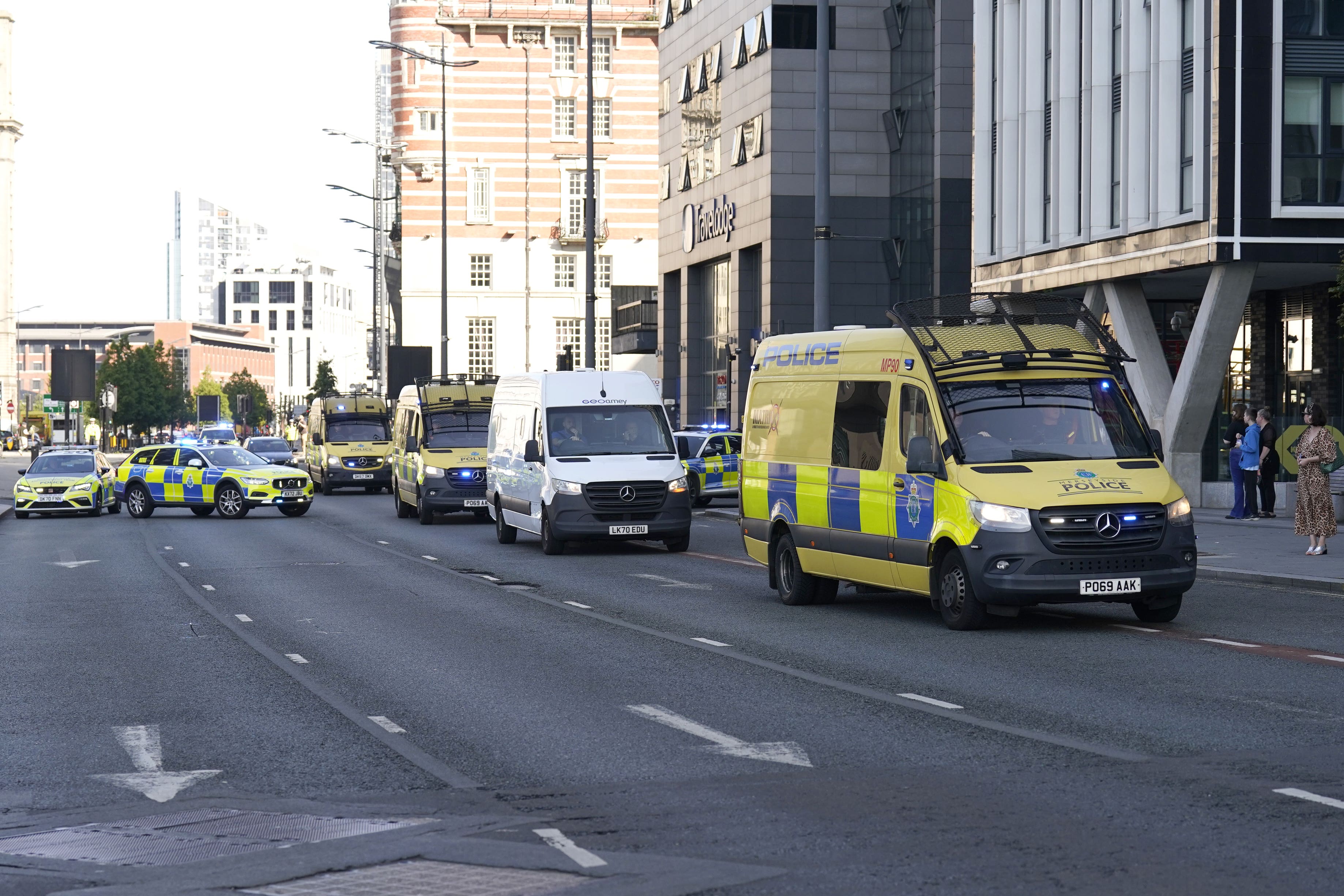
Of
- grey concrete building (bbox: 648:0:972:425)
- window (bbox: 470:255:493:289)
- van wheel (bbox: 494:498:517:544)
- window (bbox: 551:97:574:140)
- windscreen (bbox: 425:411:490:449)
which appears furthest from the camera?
window (bbox: 551:97:574:140)

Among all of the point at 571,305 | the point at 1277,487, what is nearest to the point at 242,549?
the point at 1277,487

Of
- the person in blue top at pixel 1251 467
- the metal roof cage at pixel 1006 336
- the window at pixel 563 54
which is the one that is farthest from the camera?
the window at pixel 563 54

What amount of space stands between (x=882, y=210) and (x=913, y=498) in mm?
42417

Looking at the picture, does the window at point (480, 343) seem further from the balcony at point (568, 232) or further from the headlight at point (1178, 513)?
the headlight at point (1178, 513)

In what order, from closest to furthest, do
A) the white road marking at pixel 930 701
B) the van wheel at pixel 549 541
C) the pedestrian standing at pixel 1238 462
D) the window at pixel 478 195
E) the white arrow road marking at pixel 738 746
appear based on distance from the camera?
the white arrow road marking at pixel 738 746 < the white road marking at pixel 930 701 < the van wheel at pixel 549 541 < the pedestrian standing at pixel 1238 462 < the window at pixel 478 195

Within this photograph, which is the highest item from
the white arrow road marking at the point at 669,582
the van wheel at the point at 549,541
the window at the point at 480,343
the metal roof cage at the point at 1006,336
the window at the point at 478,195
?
the window at the point at 478,195

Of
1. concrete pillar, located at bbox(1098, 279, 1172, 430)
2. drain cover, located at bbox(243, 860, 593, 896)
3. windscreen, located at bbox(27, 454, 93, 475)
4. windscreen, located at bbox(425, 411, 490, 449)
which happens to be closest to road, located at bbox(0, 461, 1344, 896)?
drain cover, located at bbox(243, 860, 593, 896)

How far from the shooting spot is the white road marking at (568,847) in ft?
21.9

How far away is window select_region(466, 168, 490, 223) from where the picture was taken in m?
98.2

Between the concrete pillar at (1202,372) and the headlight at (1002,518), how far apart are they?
65.1 ft

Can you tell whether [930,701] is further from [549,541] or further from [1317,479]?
[549,541]

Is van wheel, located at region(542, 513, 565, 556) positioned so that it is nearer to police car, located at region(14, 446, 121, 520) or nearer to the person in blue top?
the person in blue top

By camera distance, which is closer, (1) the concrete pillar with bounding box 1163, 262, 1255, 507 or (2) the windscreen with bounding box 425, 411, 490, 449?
(1) the concrete pillar with bounding box 1163, 262, 1255, 507

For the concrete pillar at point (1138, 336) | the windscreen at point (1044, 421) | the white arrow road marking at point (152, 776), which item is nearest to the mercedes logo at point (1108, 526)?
the windscreen at point (1044, 421)
